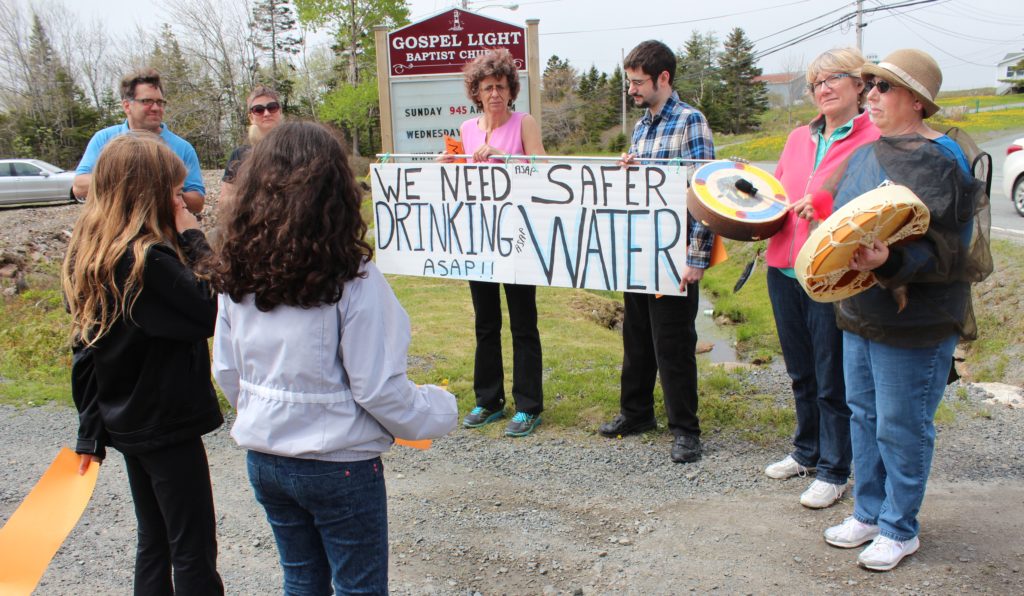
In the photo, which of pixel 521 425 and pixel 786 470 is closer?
pixel 786 470

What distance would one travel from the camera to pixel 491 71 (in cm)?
489

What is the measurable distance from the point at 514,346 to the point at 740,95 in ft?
224

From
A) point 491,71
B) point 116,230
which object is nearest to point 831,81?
point 491,71

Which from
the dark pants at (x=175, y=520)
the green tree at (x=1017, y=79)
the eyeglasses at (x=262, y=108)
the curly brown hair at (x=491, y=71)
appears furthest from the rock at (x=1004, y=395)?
the green tree at (x=1017, y=79)

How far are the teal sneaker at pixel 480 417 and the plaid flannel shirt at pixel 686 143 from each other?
6.15ft

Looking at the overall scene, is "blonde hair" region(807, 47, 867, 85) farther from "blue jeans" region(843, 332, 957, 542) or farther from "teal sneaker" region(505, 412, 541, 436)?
"teal sneaker" region(505, 412, 541, 436)

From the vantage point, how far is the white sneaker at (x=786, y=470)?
428 cm

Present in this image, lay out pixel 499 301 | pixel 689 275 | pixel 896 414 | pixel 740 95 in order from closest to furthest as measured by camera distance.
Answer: pixel 896 414 < pixel 689 275 < pixel 499 301 < pixel 740 95

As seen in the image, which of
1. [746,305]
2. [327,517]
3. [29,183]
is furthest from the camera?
[29,183]

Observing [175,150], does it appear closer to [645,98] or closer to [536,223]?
[536,223]

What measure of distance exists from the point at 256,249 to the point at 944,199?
2532 millimetres

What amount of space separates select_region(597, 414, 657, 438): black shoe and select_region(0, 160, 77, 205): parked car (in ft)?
80.3

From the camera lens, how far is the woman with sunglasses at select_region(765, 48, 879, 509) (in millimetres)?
3758

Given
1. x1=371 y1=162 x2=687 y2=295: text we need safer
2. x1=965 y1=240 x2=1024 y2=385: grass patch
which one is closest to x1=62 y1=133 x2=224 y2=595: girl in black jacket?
x1=371 y1=162 x2=687 y2=295: text we need safer
